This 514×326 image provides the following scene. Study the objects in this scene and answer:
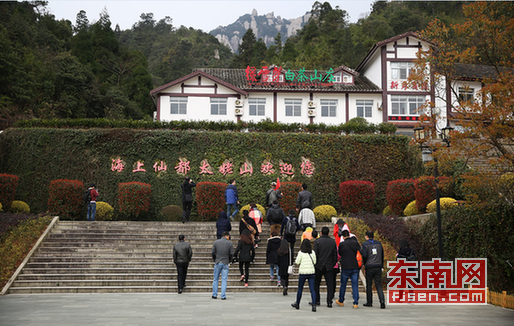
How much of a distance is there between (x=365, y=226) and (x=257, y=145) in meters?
7.67

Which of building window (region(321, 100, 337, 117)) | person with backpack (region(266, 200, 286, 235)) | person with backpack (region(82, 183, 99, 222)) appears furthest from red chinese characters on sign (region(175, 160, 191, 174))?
building window (region(321, 100, 337, 117))

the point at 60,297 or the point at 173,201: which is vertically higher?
the point at 173,201

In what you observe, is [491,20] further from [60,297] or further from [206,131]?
[206,131]

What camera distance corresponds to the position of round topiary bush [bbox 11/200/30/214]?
17469mm

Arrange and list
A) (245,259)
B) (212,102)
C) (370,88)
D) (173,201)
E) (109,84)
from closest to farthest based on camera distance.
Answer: (245,259) → (173,201) → (212,102) → (370,88) → (109,84)

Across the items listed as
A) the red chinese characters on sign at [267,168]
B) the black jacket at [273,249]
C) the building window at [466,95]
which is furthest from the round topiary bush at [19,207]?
the building window at [466,95]

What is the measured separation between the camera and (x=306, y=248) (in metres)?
8.77

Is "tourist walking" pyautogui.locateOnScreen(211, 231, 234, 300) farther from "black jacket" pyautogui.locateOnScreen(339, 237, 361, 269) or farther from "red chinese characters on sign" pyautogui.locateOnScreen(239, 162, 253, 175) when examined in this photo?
"red chinese characters on sign" pyautogui.locateOnScreen(239, 162, 253, 175)

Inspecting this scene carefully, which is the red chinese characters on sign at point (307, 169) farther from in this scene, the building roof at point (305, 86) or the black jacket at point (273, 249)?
the building roof at point (305, 86)

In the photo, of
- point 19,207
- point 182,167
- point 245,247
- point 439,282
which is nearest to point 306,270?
point 245,247

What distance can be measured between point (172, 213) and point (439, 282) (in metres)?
11.4

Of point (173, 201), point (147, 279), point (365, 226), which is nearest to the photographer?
point (147, 279)

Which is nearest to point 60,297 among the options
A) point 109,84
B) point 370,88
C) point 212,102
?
point 212,102

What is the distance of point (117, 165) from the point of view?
65.0ft
